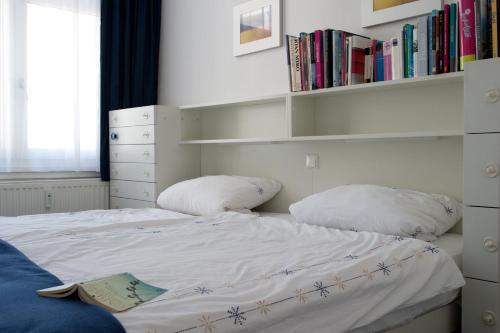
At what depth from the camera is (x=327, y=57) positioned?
2.37 meters

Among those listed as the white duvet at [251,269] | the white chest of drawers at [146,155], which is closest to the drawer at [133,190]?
the white chest of drawers at [146,155]

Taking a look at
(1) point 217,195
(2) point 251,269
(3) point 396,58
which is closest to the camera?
(2) point 251,269

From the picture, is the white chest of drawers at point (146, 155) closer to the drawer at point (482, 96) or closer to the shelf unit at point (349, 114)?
the shelf unit at point (349, 114)

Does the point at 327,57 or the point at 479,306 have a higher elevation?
the point at 327,57

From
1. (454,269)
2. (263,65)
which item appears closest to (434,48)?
(454,269)

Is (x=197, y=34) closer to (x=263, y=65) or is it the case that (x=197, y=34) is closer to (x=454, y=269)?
(x=263, y=65)

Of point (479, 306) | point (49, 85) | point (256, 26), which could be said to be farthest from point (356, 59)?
point (49, 85)

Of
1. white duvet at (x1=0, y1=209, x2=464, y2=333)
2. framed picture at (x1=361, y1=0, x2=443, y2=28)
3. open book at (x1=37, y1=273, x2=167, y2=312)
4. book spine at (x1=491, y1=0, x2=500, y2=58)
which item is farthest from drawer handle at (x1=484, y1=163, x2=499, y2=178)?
open book at (x1=37, y1=273, x2=167, y2=312)

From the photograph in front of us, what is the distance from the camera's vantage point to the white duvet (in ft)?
3.55

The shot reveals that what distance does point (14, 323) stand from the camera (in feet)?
3.00

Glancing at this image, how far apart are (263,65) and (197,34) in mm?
793

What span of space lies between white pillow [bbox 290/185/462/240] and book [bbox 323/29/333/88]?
22.6 inches

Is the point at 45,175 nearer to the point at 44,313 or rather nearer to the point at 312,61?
the point at 312,61

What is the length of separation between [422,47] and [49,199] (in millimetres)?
2700
